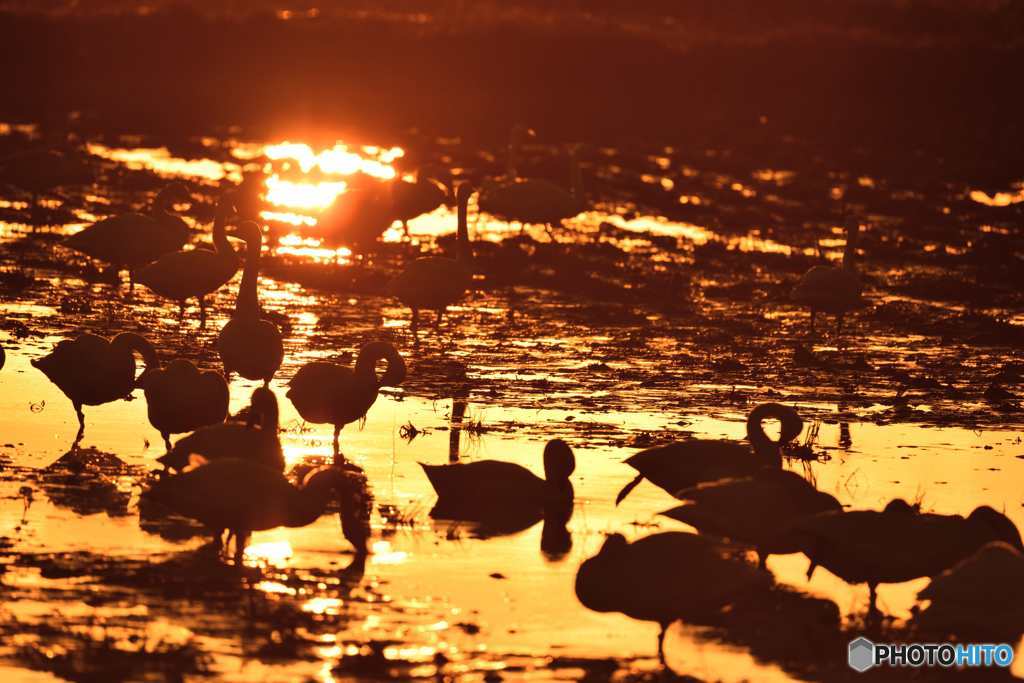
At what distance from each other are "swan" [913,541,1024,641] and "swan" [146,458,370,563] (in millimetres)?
3194

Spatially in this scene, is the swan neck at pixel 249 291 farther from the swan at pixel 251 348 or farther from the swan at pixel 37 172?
the swan at pixel 37 172

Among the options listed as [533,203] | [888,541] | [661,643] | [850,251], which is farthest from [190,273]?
[888,541]

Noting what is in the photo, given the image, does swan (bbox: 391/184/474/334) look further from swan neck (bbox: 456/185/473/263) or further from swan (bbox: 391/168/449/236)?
swan (bbox: 391/168/449/236)

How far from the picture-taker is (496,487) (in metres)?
11.0

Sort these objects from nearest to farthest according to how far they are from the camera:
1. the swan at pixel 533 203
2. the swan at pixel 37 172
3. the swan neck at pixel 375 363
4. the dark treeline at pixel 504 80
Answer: the swan neck at pixel 375 363 < the swan at pixel 533 203 < the swan at pixel 37 172 < the dark treeline at pixel 504 80

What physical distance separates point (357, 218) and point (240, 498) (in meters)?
12.5

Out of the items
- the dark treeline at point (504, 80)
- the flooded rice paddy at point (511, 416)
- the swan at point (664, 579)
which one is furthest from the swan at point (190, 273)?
the dark treeline at point (504, 80)

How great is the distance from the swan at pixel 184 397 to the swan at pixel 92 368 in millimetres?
602

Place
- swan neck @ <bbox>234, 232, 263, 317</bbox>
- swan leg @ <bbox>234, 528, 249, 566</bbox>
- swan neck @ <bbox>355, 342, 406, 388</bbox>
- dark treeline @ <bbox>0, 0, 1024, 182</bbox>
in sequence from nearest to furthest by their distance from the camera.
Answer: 1. swan leg @ <bbox>234, 528, 249, 566</bbox>
2. swan neck @ <bbox>355, 342, 406, 388</bbox>
3. swan neck @ <bbox>234, 232, 263, 317</bbox>
4. dark treeline @ <bbox>0, 0, 1024, 182</bbox>

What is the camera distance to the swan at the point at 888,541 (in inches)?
360

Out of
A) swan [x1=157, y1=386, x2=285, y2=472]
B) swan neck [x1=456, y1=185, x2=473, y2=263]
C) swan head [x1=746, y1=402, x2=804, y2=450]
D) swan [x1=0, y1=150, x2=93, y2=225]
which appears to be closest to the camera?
swan [x1=157, y1=386, x2=285, y2=472]

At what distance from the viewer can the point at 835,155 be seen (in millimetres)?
35469

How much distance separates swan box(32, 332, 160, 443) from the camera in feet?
41.2
